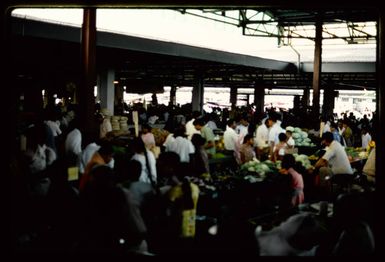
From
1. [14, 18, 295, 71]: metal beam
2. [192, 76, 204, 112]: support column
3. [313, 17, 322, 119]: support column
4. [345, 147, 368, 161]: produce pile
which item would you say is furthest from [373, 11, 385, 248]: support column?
[192, 76, 204, 112]: support column

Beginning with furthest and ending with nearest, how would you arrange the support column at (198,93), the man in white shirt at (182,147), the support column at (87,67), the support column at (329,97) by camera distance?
the support column at (329,97)
the support column at (198,93)
the support column at (87,67)
the man in white shirt at (182,147)

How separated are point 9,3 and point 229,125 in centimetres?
828

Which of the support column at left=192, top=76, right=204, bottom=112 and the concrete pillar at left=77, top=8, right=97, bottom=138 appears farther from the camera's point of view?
the support column at left=192, top=76, right=204, bottom=112

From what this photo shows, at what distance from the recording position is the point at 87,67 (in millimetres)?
8719

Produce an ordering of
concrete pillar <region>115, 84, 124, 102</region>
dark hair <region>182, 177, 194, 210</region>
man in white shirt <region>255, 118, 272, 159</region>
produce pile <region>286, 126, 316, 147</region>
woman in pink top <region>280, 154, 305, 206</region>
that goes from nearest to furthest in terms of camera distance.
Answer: dark hair <region>182, 177, 194, 210</region> → woman in pink top <region>280, 154, 305, 206</region> → man in white shirt <region>255, 118, 272, 159</region> → produce pile <region>286, 126, 316, 147</region> → concrete pillar <region>115, 84, 124, 102</region>

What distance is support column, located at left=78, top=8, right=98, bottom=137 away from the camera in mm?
8648

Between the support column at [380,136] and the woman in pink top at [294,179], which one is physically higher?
the support column at [380,136]

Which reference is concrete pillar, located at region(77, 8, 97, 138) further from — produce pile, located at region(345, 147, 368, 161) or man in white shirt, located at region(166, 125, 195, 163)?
produce pile, located at region(345, 147, 368, 161)

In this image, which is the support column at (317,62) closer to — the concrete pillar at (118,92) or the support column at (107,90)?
the support column at (107,90)

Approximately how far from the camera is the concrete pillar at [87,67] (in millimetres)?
8648

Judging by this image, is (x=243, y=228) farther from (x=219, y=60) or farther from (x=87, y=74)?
(x=219, y=60)

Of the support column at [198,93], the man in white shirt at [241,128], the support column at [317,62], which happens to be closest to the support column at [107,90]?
the man in white shirt at [241,128]

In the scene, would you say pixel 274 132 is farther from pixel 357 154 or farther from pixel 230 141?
pixel 357 154

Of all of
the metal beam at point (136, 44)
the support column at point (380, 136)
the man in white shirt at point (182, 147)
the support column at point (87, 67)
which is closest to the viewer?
the support column at point (380, 136)
